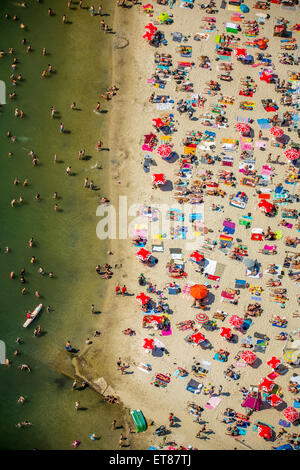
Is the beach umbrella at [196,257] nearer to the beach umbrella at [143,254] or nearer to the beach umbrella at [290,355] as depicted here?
the beach umbrella at [143,254]

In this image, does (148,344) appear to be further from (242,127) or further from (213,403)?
(242,127)

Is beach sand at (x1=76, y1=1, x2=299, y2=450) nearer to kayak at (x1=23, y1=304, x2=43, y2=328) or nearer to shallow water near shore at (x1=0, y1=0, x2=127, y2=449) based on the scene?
shallow water near shore at (x1=0, y1=0, x2=127, y2=449)

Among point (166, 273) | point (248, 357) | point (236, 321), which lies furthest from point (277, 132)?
point (248, 357)

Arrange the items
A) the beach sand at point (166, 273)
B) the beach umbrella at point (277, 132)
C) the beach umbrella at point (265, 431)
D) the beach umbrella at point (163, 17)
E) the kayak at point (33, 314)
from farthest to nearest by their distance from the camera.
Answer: the beach umbrella at point (163, 17) < the beach umbrella at point (277, 132) < the kayak at point (33, 314) < the beach sand at point (166, 273) < the beach umbrella at point (265, 431)

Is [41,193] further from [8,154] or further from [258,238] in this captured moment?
[258,238]

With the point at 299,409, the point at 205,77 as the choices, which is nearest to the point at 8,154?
the point at 205,77

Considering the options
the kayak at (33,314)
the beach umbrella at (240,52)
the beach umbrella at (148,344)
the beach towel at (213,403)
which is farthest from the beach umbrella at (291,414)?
the beach umbrella at (240,52)
